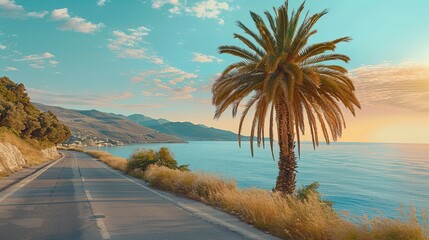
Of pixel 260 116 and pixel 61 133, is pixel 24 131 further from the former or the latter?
pixel 260 116

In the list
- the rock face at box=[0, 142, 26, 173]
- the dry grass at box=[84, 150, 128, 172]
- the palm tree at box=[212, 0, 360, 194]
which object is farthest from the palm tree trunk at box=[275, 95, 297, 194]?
the rock face at box=[0, 142, 26, 173]

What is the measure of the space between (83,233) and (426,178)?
61571mm

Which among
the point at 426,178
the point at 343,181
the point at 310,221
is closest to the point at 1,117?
the point at 310,221

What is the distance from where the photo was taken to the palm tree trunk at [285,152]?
1345cm

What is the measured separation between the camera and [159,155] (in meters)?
26.5

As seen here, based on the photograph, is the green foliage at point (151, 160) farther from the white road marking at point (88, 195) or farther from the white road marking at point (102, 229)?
the white road marking at point (102, 229)

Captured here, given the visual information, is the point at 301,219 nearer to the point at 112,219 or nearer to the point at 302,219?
the point at 302,219

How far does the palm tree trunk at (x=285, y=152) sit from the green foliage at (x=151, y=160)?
1273cm

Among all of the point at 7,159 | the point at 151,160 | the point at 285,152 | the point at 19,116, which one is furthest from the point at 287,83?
the point at 19,116

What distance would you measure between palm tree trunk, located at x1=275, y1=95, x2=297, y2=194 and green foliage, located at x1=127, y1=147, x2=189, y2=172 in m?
12.7

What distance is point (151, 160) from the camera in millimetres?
25188

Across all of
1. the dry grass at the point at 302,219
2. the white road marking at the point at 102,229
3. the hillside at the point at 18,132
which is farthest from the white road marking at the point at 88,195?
the hillside at the point at 18,132

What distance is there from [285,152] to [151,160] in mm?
14223

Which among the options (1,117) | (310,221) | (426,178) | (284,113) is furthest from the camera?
(426,178)
